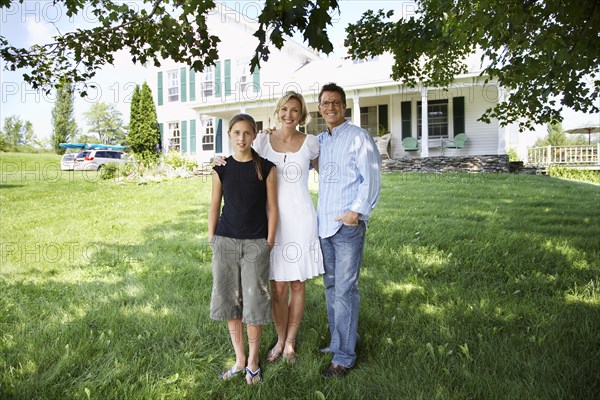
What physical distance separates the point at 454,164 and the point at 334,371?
1355 cm

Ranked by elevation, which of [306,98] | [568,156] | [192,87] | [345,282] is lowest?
[345,282]

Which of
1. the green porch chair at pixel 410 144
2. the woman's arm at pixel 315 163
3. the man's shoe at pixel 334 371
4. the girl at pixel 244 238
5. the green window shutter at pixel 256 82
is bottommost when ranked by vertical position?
the man's shoe at pixel 334 371

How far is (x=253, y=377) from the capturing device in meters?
2.81

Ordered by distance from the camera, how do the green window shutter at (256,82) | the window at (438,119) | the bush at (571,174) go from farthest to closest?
the green window shutter at (256,82) → the bush at (571,174) → the window at (438,119)

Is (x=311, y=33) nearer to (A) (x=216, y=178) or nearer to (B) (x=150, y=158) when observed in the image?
(A) (x=216, y=178)

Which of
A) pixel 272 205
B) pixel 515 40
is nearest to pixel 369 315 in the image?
pixel 272 205

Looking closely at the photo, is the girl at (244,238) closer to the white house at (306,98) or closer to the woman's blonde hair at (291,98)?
the woman's blonde hair at (291,98)

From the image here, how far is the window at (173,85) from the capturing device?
2322 cm

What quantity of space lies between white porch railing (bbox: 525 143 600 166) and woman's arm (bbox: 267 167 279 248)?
60.2 feet

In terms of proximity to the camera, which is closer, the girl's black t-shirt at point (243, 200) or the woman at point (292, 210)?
the girl's black t-shirt at point (243, 200)

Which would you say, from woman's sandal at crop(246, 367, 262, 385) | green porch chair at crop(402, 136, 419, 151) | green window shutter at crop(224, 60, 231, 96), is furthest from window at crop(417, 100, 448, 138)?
woman's sandal at crop(246, 367, 262, 385)

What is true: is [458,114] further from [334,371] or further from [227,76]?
[334,371]

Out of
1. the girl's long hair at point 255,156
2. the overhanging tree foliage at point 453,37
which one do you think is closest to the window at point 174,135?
the overhanging tree foliage at point 453,37

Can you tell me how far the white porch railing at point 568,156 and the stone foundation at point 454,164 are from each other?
177 inches
